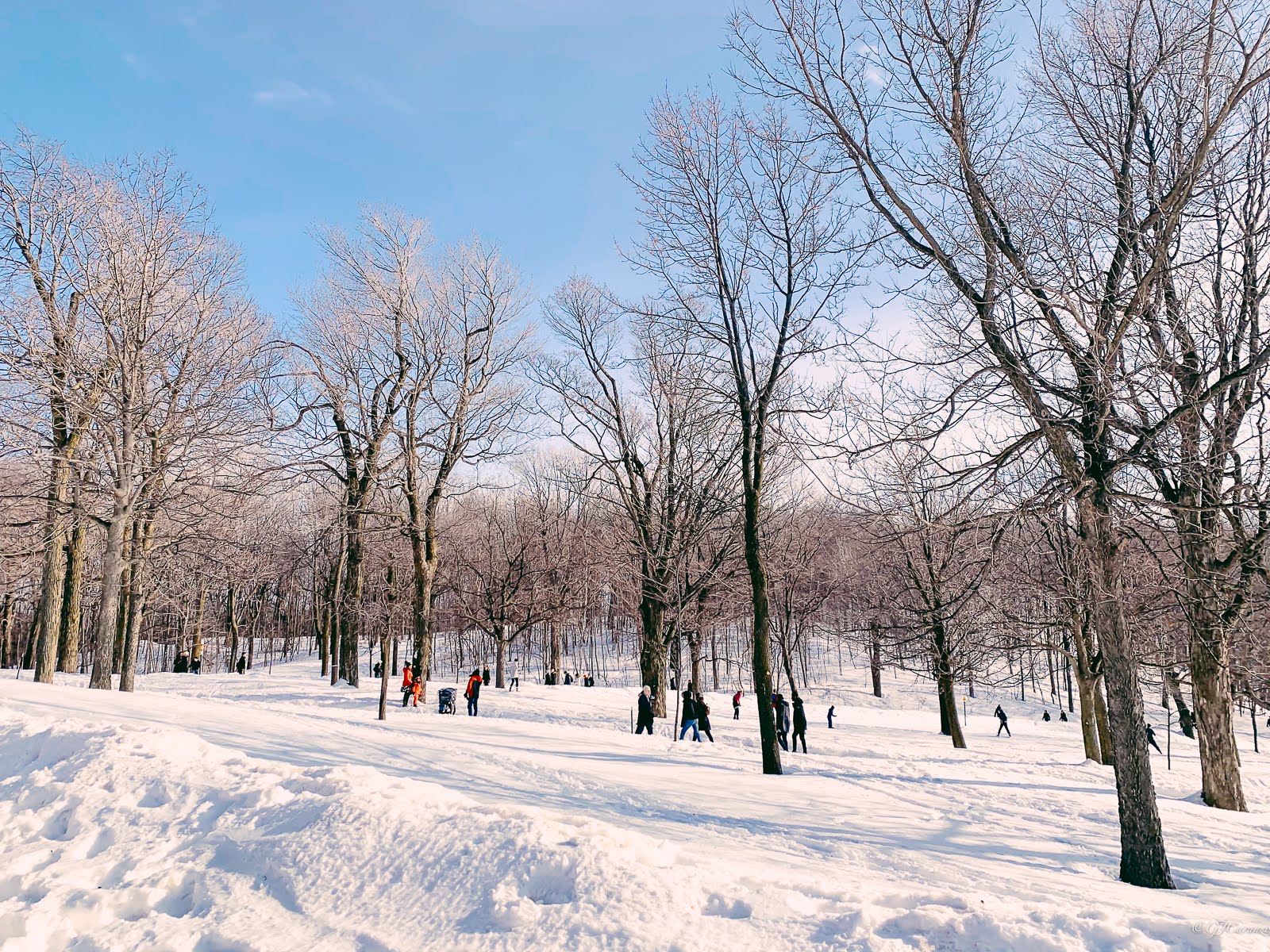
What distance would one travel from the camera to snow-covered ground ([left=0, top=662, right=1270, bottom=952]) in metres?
3.95

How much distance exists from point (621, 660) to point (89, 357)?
47316 mm

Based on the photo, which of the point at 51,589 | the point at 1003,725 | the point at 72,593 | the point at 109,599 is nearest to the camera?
the point at 109,599

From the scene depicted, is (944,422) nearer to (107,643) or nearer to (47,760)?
(47,760)

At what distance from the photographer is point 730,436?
19.9 metres

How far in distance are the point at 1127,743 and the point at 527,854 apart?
5.47 metres

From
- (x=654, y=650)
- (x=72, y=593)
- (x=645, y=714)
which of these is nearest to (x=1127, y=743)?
(x=645, y=714)

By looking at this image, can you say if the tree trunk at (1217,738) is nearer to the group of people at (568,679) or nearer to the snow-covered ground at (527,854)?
the snow-covered ground at (527,854)

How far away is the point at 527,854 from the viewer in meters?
4.54

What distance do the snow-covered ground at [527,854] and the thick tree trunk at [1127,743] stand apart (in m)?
0.33

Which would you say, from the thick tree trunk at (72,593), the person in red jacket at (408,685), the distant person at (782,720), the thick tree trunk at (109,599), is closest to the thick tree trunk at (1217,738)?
the distant person at (782,720)

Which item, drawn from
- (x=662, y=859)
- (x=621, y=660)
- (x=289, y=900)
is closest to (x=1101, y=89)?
(x=662, y=859)

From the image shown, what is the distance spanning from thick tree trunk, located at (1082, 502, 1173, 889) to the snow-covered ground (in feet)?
1.07

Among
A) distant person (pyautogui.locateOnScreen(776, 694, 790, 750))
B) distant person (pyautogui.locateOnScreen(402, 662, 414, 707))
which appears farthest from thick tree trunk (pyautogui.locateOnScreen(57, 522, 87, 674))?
distant person (pyautogui.locateOnScreen(776, 694, 790, 750))

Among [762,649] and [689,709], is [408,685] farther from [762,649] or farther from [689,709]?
[762,649]
